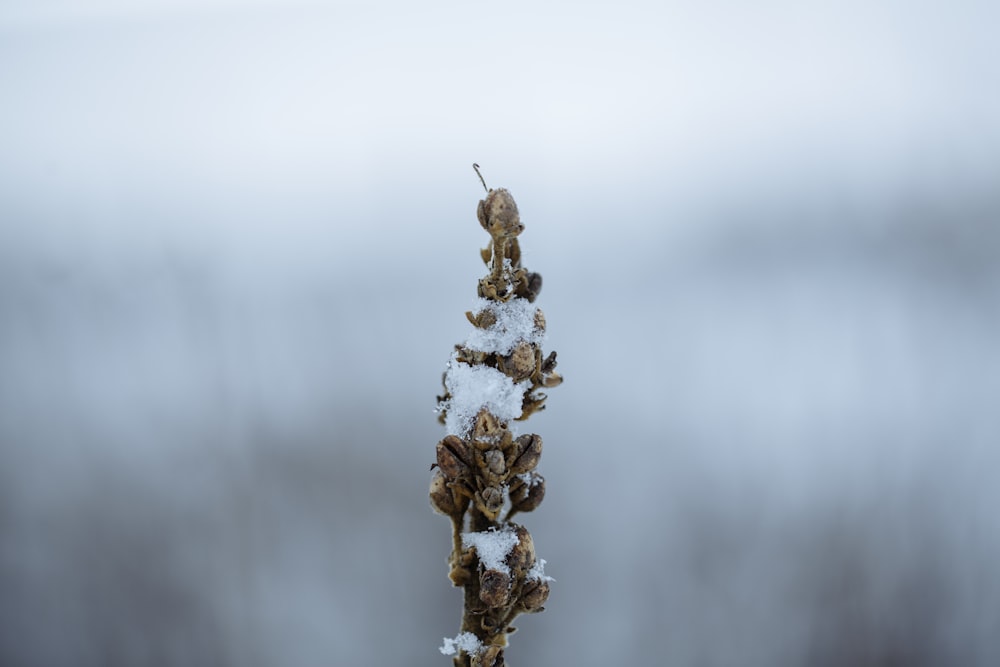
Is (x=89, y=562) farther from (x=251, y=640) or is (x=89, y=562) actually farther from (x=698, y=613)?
(x=698, y=613)

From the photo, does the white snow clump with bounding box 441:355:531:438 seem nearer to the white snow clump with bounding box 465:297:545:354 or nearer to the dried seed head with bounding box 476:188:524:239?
A: the white snow clump with bounding box 465:297:545:354

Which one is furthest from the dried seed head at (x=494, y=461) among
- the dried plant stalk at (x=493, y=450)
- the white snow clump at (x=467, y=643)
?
the white snow clump at (x=467, y=643)

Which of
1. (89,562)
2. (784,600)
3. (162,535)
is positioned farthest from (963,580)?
(89,562)

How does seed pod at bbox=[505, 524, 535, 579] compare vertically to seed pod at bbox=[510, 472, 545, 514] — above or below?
below

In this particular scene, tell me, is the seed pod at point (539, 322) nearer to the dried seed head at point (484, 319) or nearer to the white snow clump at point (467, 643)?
the dried seed head at point (484, 319)

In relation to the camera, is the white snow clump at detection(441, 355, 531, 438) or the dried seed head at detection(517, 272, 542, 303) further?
the dried seed head at detection(517, 272, 542, 303)

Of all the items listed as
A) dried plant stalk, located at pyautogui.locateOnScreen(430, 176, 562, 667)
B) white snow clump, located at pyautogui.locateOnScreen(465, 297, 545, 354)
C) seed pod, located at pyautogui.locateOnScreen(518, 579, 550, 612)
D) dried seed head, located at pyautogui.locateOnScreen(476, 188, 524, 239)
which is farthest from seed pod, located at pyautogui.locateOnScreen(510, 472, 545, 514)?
dried seed head, located at pyautogui.locateOnScreen(476, 188, 524, 239)

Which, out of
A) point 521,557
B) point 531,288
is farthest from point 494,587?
point 531,288
